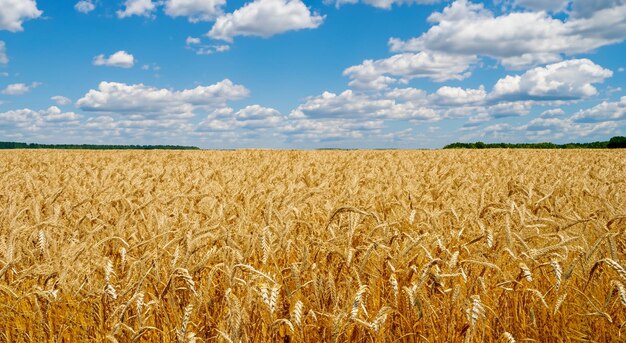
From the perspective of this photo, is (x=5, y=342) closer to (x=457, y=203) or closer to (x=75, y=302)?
(x=75, y=302)

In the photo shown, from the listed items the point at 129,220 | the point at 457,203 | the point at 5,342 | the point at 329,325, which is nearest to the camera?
the point at 329,325

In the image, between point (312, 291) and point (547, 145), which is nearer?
point (312, 291)

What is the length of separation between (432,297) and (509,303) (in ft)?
1.54

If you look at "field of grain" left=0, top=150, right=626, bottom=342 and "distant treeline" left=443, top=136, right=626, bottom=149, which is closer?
"field of grain" left=0, top=150, right=626, bottom=342

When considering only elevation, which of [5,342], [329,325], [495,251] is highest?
[495,251]

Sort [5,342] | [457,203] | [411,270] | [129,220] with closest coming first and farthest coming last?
[5,342], [411,270], [129,220], [457,203]

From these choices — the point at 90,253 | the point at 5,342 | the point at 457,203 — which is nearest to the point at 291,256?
the point at 90,253

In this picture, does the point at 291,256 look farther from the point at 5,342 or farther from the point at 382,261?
the point at 5,342

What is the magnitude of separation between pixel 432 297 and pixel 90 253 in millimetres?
2381

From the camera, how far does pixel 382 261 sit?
3496 millimetres

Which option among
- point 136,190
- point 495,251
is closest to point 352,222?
point 495,251

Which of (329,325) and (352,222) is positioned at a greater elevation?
(352,222)

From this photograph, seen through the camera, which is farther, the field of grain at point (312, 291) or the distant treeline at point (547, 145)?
the distant treeline at point (547, 145)

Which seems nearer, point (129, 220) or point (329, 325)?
point (329, 325)
